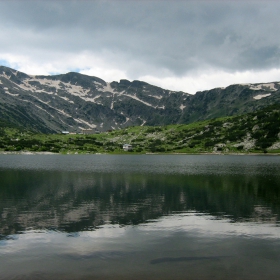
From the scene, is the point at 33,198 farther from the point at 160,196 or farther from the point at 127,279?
the point at 127,279

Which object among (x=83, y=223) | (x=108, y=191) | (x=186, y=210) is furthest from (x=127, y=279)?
(x=108, y=191)

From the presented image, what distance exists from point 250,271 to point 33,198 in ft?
130

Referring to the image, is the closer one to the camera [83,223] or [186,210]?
[83,223]

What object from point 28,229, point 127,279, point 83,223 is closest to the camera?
point 127,279

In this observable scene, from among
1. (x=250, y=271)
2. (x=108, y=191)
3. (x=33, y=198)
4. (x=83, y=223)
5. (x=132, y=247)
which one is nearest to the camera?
(x=250, y=271)

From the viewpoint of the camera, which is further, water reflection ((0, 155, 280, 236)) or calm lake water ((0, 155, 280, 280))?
water reflection ((0, 155, 280, 236))

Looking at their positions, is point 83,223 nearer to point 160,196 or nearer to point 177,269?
point 177,269

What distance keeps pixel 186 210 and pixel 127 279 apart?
23218mm

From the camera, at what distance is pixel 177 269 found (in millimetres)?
20906

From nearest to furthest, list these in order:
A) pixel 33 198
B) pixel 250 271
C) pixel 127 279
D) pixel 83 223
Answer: pixel 127 279
pixel 250 271
pixel 83 223
pixel 33 198

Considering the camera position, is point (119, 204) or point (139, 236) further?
point (119, 204)

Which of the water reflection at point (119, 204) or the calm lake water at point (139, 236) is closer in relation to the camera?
the calm lake water at point (139, 236)

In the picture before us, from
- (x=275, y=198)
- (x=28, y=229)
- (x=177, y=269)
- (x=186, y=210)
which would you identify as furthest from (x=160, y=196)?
(x=177, y=269)

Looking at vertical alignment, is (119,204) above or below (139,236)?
below
